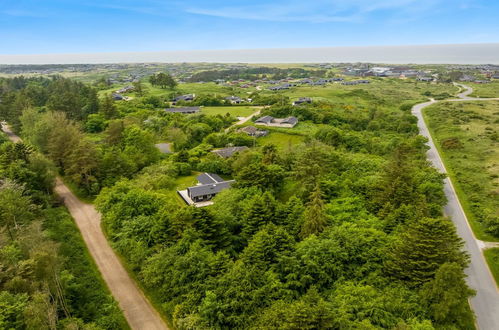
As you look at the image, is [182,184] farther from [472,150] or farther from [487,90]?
[487,90]

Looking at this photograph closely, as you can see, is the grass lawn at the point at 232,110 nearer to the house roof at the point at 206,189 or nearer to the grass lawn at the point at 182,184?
the grass lawn at the point at 182,184

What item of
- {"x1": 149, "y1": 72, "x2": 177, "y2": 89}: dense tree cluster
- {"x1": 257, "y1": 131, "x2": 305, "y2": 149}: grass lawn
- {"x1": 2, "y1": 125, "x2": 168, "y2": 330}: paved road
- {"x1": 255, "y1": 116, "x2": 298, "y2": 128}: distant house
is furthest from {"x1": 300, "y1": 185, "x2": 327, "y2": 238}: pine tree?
{"x1": 149, "y1": 72, "x2": 177, "y2": 89}: dense tree cluster

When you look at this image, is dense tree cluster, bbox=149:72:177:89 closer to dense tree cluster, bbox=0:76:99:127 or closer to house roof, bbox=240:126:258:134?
dense tree cluster, bbox=0:76:99:127

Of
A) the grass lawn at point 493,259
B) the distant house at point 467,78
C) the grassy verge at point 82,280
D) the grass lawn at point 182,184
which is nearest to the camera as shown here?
the grassy verge at point 82,280

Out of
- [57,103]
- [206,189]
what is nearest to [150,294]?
[206,189]

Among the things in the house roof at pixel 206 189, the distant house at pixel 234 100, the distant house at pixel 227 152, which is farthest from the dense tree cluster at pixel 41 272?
the distant house at pixel 234 100

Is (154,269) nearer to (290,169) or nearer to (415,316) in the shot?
(415,316)
